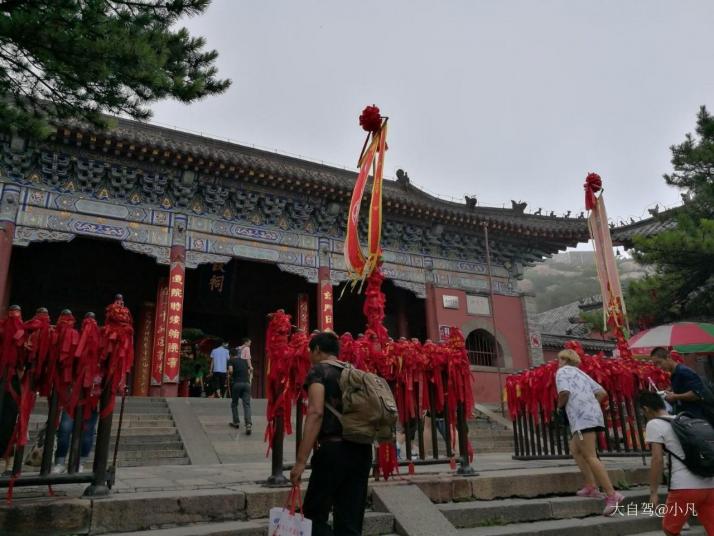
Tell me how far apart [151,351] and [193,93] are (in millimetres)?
9636

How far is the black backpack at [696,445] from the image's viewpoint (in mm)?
3354

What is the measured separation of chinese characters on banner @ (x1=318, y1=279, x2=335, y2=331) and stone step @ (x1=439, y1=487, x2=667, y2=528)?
814cm

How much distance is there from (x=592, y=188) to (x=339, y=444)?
7206 mm

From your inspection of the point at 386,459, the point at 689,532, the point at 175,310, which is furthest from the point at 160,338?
the point at 689,532

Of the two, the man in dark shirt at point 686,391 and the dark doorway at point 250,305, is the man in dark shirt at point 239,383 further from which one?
the dark doorway at point 250,305

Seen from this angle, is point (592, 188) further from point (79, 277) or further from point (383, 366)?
point (79, 277)

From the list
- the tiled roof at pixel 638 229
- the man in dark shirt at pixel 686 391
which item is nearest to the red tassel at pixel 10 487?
the man in dark shirt at pixel 686 391

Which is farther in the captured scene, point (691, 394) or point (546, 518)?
point (691, 394)

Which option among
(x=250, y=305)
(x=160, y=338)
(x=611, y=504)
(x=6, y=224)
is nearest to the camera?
(x=611, y=504)

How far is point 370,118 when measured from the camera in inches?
222

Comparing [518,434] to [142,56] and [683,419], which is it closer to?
[683,419]

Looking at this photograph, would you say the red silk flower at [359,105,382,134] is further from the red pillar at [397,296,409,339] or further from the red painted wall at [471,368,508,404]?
the red pillar at [397,296,409,339]

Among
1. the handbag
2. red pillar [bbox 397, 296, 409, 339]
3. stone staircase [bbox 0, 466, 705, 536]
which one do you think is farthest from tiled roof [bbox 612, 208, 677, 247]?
the handbag

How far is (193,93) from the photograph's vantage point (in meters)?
5.22
